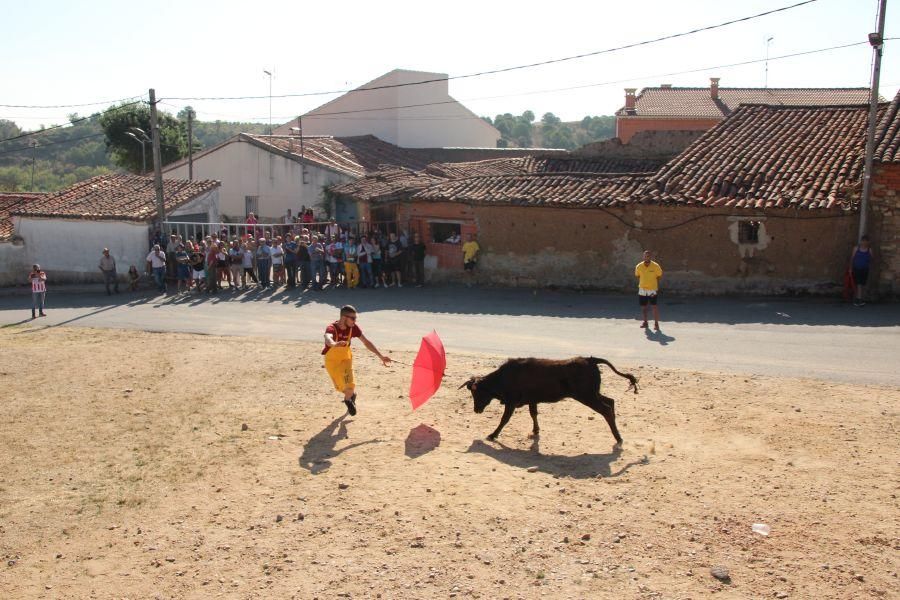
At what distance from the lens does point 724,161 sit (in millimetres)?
22297

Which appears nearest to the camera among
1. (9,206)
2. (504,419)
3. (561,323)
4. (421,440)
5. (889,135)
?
(504,419)

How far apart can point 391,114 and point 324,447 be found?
40611 mm

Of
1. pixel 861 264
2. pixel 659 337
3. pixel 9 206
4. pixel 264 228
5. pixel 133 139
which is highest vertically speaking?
pixel 133 139

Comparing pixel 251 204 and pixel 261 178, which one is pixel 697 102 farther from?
pixel 251 204

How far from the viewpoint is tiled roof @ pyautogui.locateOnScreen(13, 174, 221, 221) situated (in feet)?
86.0

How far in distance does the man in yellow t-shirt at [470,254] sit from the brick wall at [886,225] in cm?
962

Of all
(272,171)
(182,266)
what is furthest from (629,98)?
(182,266)

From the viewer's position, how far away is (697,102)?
155 ft

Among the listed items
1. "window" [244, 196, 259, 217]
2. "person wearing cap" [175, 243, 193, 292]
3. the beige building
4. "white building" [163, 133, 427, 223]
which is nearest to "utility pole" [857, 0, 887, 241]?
"person wearing cap" [175, 243, 193, 292]

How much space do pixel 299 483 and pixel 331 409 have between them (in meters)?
2.80

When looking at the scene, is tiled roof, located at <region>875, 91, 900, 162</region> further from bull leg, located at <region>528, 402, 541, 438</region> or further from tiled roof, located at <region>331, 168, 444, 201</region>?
bull leg, located at <region>528, 402, 541, 438</region>

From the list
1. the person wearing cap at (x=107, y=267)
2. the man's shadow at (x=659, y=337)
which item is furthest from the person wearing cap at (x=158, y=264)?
the man's shadow at (x=659, y=337)

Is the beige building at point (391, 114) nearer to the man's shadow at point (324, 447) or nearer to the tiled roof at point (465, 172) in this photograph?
the tiled roof at point (465, 172)

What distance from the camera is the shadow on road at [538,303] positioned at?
17.6 metres
